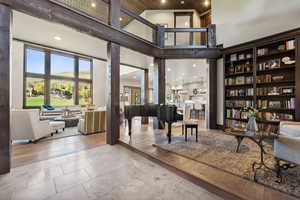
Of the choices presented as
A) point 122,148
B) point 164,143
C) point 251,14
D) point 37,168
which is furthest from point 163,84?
point 37,168

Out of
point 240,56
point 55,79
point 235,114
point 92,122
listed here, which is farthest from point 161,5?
point 55,79

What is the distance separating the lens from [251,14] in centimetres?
430

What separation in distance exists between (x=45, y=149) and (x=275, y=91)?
6.26 m

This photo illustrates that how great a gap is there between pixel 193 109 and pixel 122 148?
6.68 meters

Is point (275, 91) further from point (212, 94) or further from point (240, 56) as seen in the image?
point (212, 94)

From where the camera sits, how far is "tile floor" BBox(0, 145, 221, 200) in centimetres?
172

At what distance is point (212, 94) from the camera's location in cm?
498

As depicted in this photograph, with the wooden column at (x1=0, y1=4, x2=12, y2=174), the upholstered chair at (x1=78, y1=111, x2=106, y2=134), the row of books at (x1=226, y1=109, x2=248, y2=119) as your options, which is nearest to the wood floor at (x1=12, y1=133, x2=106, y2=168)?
the wooden column at (x1=0, y1=4, x2=12, y2=174)

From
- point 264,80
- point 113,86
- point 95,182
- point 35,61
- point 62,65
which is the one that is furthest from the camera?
point 62,65

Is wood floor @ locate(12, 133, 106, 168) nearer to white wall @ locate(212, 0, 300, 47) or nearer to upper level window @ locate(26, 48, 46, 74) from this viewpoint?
upper level window @ locate(26, 48, 46, 74)

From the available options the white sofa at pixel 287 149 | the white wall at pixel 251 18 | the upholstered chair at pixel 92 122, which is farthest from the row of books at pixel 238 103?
the upholstered chair at pixel 92 122

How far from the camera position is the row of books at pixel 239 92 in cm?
425

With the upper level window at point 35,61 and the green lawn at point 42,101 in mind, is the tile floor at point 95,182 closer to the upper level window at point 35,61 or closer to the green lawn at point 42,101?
the green lawn at point 42,101

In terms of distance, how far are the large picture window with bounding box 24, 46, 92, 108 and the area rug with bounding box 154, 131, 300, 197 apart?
20.1 ft
